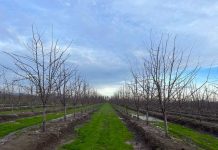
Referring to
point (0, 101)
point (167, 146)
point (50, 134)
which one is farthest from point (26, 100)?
point (167, 146)

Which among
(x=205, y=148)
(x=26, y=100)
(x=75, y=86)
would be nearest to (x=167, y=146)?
(x=205, y=148)

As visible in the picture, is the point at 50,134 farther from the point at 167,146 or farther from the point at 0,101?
the point at 0,101

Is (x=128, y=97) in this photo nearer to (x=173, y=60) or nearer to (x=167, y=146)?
(x=173, y=60)

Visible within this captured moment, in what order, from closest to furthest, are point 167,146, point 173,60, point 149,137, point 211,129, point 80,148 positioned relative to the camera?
point 167,146
point 80,148
point 149,137
point 173,60
point 211,129

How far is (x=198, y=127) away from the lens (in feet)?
98.9

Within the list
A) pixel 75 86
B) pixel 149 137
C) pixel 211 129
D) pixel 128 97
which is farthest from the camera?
pixel 128 97

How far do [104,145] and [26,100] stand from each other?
224 feet

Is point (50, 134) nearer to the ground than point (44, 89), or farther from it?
nearer to the ground

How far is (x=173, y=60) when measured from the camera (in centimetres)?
2028

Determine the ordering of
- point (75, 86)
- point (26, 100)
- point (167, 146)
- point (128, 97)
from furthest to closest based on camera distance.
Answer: point (26, 100) → point (128, 97) → point (75, 86) → point (167, 146)

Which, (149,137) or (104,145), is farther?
(149,137)

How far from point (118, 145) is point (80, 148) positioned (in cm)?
227

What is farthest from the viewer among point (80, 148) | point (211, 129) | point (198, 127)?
point (198, 127)

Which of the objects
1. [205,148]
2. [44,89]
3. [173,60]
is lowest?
[205,148]
